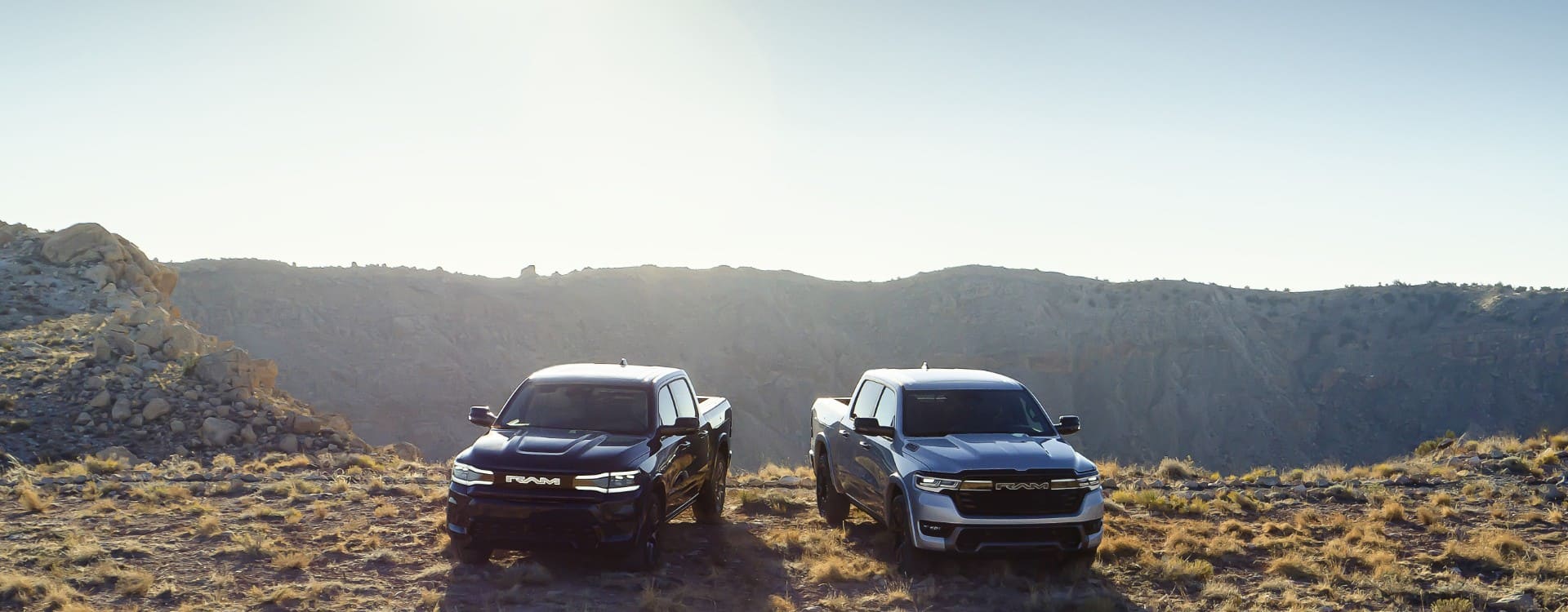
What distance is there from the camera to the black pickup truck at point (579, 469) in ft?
25.2

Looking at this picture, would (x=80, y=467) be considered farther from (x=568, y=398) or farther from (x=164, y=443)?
(x=568, y=398)

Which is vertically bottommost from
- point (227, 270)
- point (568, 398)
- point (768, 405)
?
point (768, 405)

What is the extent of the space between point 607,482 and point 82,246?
23483mm

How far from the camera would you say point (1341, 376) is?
5025 cm

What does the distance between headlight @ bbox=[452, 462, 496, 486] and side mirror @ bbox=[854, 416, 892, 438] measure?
348 centimetres

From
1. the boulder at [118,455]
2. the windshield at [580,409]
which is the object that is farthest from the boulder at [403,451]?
the windshield at [580,409]

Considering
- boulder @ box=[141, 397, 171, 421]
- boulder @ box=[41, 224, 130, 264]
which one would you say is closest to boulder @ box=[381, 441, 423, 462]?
boulder @ box=[141, 397, 171, 421]

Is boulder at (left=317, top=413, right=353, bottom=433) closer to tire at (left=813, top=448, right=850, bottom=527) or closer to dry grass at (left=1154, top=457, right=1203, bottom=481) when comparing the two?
tire at (left=813, top=448, right=850, bottom=527)


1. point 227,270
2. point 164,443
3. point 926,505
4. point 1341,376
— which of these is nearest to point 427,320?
point 227,270

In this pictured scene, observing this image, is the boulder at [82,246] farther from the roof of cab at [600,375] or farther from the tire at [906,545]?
the tire at [906,545]

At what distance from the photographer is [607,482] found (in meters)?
7.83

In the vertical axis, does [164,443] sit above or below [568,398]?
below

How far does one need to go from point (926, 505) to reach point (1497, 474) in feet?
37.1

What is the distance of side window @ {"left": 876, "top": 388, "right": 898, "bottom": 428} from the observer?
9523mm
